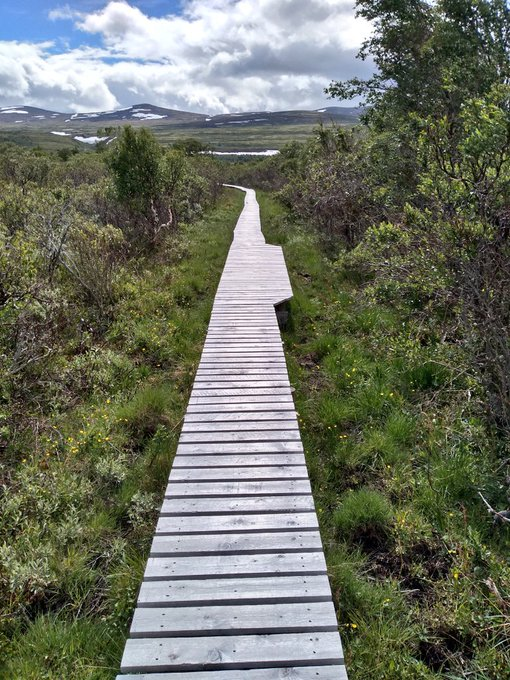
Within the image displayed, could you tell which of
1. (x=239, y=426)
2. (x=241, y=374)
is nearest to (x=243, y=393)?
(x=241, y=374)

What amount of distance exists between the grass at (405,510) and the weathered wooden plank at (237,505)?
1.48 feet

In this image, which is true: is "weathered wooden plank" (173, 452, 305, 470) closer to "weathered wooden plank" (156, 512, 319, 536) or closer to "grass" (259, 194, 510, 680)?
"grass" (259, 194, 510, 680)

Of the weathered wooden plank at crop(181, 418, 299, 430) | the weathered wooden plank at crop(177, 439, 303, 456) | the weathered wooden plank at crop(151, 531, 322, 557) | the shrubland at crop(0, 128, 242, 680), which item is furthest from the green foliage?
the weathered wooden plank at crop(151, 531, 322, 557)

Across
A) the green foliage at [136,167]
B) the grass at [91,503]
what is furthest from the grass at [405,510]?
the green foliage at [136,167]

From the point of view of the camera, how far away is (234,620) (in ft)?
8.71

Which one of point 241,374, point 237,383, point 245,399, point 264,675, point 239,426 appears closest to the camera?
point 264,675

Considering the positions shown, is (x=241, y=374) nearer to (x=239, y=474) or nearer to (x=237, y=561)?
(x=239, y=474)

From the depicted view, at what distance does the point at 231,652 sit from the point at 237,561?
0.63 m

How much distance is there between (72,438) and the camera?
4.96 m

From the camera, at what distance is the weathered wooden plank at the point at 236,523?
3.35 meters

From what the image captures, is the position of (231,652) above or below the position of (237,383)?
below

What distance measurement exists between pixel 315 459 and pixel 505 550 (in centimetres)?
194

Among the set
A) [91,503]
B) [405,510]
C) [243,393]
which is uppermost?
[243,393]

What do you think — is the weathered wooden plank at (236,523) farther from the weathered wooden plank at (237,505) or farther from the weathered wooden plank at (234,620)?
the weathered wooden plank at (234,620)
